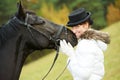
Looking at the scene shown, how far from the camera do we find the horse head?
15.9 ft

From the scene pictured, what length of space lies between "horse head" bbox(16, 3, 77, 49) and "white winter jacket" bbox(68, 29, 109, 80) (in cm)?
57

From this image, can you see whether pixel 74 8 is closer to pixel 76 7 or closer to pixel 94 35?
pixel 76 7

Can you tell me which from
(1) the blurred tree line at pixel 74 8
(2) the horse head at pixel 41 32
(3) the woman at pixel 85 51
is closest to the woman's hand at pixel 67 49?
(3) the woman at pixel 85 51

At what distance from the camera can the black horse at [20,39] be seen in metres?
4.74

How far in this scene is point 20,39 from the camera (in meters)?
4.79

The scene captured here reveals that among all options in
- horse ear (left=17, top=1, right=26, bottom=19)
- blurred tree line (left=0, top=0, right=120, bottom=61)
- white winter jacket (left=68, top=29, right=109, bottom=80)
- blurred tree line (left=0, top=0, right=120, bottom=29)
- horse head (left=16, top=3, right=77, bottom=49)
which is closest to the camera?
white winter jacket (left=68, top=29, right=109, bottom=80)

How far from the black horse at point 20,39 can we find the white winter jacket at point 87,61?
→ 0.57 m

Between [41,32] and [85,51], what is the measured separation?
77 centimetres

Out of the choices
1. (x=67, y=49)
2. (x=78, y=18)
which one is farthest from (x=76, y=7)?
(x=67, y=49)

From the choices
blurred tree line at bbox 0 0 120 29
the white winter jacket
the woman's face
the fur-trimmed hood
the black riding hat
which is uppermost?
the black riding hat

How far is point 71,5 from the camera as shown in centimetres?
3950

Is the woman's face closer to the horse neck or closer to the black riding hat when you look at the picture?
the black riding hat

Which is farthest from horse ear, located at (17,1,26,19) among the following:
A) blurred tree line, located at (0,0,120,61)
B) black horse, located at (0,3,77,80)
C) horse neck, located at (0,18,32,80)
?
blurred tree line, located at (0,0,120,61)

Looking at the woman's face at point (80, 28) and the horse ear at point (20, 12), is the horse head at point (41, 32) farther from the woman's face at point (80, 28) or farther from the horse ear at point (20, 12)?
the woman's face at point (80, 28)
